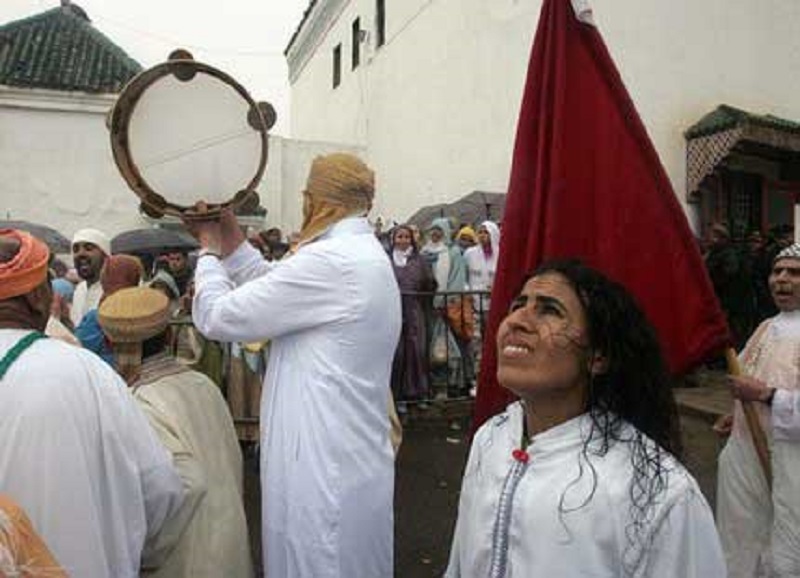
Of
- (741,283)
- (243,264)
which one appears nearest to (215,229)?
(243,264)

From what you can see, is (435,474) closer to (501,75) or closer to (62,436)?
(62,436)

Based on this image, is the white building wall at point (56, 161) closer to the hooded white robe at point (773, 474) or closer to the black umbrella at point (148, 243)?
the black umbrella at point (148, 243)

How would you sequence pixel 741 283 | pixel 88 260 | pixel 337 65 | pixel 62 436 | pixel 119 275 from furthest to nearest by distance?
1. pixel 337 65
2. pixel 741 283
3. pixel 88 260
4. pixel 119 275
5. pixel 62 436

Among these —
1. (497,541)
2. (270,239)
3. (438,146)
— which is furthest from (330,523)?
(438,146)

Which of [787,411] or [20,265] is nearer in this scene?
[20,265]

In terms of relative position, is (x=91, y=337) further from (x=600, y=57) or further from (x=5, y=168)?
(x=5, y=168)

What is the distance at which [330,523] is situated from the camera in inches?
103

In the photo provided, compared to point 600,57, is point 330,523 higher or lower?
lower

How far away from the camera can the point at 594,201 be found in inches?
96.6

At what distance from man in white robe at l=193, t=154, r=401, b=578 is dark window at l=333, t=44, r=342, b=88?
20.3 m

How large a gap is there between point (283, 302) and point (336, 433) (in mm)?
483

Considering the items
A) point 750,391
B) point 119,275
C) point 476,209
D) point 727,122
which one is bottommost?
point 750,391

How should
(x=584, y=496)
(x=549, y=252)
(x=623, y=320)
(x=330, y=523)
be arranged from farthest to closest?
(x=330, y=523)
(x=549, y=252)
(x=623, y=320)
(x=584, y=496)

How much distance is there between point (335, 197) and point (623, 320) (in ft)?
4.37
